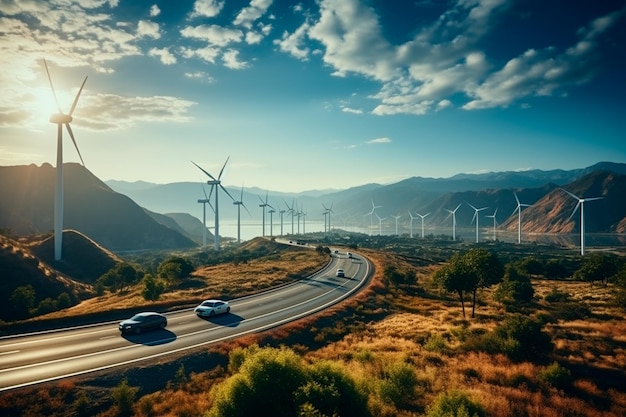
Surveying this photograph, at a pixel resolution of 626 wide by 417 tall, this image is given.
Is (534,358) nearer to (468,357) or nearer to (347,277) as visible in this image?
(468,357)

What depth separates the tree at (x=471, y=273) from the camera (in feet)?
138

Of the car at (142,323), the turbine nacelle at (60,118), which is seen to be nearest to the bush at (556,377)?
the car at (142,323)

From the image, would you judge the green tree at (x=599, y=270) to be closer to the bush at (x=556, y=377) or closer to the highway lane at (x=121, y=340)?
the highway lane at (x=121, y=340)

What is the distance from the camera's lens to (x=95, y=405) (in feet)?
62.4

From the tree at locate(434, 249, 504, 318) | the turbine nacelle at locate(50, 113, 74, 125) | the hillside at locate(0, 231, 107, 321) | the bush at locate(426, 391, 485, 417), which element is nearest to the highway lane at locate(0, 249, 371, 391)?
the tree at locate(434, 249, 504, 318)

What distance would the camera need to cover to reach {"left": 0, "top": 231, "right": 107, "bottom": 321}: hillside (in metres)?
63.2

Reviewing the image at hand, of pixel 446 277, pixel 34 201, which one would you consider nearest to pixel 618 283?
pixel 446 277

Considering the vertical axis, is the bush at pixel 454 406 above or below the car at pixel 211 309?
above

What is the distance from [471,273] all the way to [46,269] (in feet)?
275

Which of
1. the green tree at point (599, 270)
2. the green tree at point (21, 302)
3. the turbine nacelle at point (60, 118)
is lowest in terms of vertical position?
the green tree at point (21, 302)

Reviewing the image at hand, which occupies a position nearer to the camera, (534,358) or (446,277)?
(534,358)

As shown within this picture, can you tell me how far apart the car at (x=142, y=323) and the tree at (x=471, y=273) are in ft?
107

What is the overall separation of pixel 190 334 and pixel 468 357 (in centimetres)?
2355

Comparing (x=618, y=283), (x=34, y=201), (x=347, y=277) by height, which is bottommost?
(x=347, y=277)
